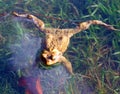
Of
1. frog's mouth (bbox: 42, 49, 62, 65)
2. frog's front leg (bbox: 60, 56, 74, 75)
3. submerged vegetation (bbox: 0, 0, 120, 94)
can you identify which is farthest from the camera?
submerged vegetation (bbox: 0, 0, 120, 94)

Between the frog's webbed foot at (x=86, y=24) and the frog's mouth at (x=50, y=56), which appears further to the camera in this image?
the frog's webbed foot at (x=86, y=24)

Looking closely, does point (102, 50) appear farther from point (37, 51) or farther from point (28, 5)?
point (28, 5)

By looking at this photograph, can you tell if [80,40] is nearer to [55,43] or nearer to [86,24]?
[86,24]

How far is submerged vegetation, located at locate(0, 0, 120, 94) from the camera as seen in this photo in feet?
16.7

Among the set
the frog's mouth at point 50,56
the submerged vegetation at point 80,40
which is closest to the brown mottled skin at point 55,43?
the frog's mouth at point 50,56

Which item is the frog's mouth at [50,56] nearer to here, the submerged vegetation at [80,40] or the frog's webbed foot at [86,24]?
the frog's webbed foot at [86,24]

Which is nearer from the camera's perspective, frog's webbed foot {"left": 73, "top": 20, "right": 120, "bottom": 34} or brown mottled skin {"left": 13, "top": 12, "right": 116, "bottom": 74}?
brown mottled skin {"left": 13, "top": 12, "right": 116, "bottom": 74}

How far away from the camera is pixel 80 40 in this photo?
5.39 m

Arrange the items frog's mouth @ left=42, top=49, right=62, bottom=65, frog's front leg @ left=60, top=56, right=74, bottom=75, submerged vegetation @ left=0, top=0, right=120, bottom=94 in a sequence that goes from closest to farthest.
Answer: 1. frog's mouth @ left=42, top=49, right=62, bottom=65
2. frog's front leg @ left=60, top=56, right=74, bottom=75
3. submerged vegetation @ left=0, top=0, right=120, bottom=94

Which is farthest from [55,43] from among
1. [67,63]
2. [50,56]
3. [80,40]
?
[80,40]

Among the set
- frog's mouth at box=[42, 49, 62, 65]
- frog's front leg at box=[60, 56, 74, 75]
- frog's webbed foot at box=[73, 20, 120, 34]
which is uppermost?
frog's webbed foot at box=[73, 20, 120, 34]

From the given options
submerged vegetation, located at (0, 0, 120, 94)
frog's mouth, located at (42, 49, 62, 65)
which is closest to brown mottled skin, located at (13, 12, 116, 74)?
frog's mouth, located at (42, 49, 62, 65)

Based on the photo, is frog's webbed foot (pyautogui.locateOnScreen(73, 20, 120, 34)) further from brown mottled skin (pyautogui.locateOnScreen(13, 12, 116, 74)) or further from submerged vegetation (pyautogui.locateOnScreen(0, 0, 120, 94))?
submerged vegetation (pyautogui.locateOnScreen(0, 0, 120, 94))

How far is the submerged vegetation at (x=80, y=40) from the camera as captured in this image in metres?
5.09
